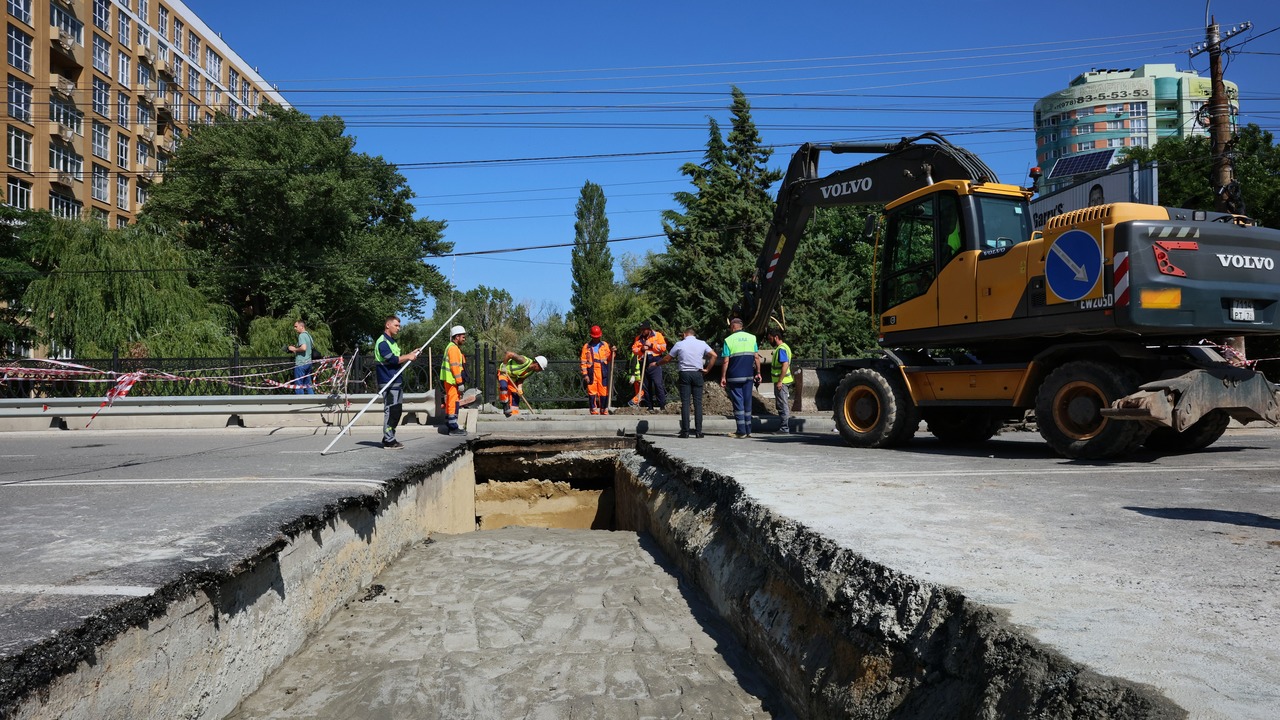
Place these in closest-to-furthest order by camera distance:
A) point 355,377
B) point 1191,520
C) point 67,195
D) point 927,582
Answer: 1. point 927,582
2. point 1191,520
3. point 355,377
4. point 67,195

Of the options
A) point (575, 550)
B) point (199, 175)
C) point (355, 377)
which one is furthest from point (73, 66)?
point (575, 550)

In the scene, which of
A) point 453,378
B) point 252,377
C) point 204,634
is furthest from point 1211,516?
point 252,377

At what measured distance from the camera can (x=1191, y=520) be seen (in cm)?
478

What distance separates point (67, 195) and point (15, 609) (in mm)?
50690

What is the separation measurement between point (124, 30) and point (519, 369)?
4863cm

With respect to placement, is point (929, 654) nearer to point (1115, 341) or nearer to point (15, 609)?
point (15, 609)

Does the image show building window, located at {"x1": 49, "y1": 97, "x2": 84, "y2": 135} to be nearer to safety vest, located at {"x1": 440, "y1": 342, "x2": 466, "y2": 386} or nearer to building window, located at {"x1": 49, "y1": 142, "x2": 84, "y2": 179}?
building window, located at {"x1": 49, "y1": 142, "x2": 84, "y2": 179}

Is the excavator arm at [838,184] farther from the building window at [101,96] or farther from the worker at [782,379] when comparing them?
the building window at [101,96]

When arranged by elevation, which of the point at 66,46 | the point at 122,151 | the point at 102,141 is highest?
the point at 66,46

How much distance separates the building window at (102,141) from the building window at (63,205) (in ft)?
12.4

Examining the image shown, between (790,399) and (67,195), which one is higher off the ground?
(67,195)

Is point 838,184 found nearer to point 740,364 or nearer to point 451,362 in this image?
point 740,364

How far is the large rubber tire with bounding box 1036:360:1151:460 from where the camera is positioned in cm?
805

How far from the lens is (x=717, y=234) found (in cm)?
2886
